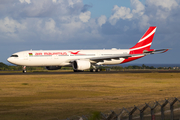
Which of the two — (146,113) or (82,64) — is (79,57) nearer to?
(82,64)

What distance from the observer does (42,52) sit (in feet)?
178

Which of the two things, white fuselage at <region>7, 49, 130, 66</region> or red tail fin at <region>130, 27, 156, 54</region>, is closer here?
white fuselage at <region>7, 49, 130, 66</region>

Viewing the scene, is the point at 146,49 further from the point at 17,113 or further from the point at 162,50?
the point at 17,113

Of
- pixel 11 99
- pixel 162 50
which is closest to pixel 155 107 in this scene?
pixel 11 99

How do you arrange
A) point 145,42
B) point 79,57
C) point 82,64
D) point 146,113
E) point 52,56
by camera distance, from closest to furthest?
point 146,113 < point 82,64 < point 52,56 < point 79,57 < point 145,42

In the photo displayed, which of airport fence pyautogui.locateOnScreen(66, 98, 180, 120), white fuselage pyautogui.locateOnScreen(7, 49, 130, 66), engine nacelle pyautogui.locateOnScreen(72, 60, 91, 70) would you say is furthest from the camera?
white fuselage pyautogui.locateOnScreen(7, 49, 130, 66)

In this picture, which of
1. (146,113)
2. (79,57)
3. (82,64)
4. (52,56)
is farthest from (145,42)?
(146,113)

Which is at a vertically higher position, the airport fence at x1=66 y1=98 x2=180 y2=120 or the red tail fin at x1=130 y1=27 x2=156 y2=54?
the red tail fin at x1=130 y1=27 x2=156 y2=54

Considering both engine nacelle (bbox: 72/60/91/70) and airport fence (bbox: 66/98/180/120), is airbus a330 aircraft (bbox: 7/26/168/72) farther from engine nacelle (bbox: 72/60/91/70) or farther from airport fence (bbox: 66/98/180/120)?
airport fence (bbox: 66/98/180/120)

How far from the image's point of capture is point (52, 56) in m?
54.6

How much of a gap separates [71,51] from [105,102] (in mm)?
38324

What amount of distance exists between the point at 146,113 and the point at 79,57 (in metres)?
48.6

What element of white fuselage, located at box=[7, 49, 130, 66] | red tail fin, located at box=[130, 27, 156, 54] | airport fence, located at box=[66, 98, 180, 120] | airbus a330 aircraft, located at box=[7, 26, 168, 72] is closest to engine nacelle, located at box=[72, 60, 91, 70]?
airbus a330 aircraft, located at box=[7, 26, 168, 72]

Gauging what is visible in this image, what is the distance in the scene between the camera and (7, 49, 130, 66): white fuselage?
175 feet
